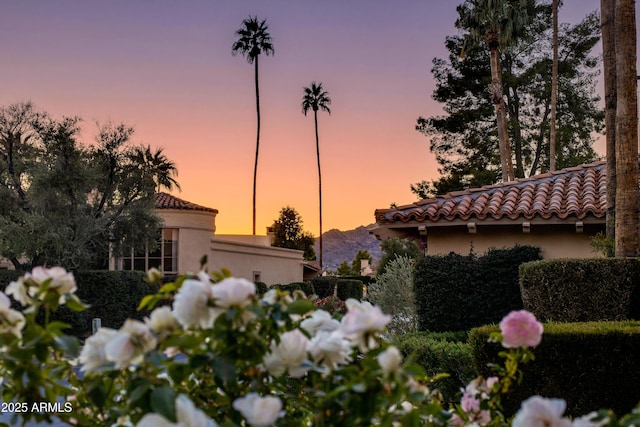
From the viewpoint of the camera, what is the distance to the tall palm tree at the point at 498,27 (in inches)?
1013

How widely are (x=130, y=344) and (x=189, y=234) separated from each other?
3389cm

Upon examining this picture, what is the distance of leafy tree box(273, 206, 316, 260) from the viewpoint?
5694cm

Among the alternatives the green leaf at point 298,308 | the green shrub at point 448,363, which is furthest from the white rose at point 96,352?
the green shrub at point 448,363

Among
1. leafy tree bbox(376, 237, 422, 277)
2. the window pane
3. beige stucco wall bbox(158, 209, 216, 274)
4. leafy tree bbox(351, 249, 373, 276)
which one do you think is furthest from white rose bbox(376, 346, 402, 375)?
leafy tree bbox(351, 249, 373, 276)

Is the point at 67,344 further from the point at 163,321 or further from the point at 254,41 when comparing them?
the point at 254,41

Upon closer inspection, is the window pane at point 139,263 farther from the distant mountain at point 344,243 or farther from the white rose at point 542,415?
the distant mountain at point 344,243

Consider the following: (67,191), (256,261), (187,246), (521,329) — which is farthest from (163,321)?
(256,261)

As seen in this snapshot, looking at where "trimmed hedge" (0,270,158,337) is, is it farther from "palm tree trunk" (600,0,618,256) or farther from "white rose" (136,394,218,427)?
"white rose" (136,394,218,427)

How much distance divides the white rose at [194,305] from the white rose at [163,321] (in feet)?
0.17

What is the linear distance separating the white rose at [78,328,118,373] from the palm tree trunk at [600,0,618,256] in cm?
992

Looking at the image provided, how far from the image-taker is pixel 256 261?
39.1 m

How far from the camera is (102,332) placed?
201cm

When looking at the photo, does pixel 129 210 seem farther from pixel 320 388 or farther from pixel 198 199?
pixel 320 388

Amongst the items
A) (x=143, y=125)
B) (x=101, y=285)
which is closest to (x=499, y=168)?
(x=143, y=125)
